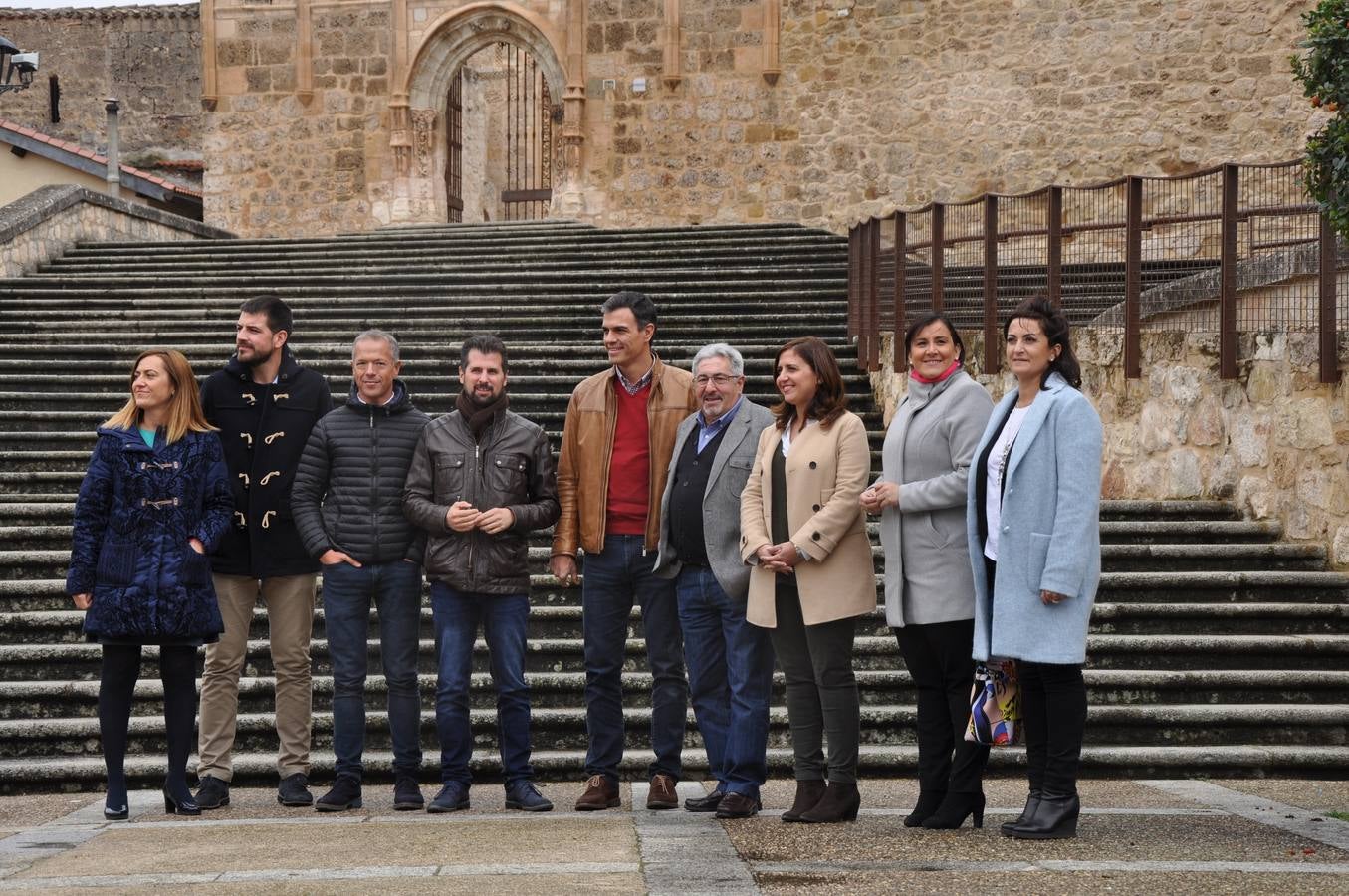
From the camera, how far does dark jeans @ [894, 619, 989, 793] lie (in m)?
5.28

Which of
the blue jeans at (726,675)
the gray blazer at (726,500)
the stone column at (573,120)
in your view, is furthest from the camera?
the stone column at (573,120)

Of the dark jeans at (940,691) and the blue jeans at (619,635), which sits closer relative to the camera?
the dark jeans at (940,691)

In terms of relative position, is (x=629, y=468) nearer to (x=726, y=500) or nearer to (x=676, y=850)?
(x=726, y=500)

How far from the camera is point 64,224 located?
1628 centimetres

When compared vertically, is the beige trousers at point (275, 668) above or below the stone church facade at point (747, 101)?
below

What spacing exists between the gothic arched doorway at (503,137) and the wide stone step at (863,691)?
19201 millimetres

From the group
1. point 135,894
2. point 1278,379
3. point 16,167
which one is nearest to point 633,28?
point 16,167

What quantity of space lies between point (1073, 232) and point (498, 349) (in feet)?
18.9

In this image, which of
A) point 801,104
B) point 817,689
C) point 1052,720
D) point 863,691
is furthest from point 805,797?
point 801,104

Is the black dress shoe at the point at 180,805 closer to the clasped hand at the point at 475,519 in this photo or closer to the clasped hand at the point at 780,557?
the clasped hand at the point at 475,519

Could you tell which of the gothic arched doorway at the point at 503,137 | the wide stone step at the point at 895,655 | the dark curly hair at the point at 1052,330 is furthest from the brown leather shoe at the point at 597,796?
the gothic arched doorway at the point at 503,137

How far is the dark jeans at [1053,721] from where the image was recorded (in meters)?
5.04

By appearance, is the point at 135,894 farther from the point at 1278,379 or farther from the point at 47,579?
the point at 1278,379

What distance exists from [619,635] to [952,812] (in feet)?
4.30
